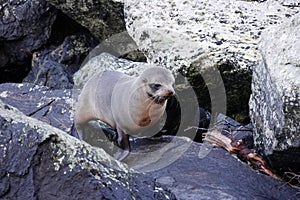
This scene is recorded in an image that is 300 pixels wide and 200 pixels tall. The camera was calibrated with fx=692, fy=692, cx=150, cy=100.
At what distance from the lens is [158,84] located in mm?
3885

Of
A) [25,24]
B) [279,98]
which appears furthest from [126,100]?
[25,24]

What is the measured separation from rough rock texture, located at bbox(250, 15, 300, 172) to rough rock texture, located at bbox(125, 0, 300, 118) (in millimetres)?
885

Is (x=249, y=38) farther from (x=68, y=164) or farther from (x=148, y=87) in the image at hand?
(x=68, y=164)

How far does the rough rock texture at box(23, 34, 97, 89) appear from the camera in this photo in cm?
630

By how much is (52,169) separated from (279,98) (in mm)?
1329

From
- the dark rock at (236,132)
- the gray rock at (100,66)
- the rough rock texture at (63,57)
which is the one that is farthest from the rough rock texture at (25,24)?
the dark rock at (236,132)

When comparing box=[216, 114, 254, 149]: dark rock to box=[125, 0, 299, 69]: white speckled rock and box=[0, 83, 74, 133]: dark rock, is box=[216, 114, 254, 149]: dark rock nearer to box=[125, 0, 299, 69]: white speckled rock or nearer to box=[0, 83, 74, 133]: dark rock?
box=[125, 0, 299, 69]: white speckled rock

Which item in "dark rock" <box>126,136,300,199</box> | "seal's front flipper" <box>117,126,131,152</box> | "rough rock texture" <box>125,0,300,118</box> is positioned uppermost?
"rough rock texture" <box>125,0,300,118</box>

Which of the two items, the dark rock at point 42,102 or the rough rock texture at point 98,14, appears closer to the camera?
the dark rock at point 42,102

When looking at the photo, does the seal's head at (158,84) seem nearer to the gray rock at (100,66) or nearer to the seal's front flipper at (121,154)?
the seal's front flipper at (121,154)

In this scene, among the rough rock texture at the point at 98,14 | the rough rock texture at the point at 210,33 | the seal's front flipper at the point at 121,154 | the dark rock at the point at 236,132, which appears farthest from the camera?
the rough rock texture at the point at 98,14

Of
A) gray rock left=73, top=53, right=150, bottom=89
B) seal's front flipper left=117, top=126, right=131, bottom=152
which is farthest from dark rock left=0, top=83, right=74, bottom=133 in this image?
seal's front flipper left=117, top=126, right=131, bottom=152

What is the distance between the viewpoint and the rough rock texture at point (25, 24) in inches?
269

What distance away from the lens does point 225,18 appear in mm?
5457
